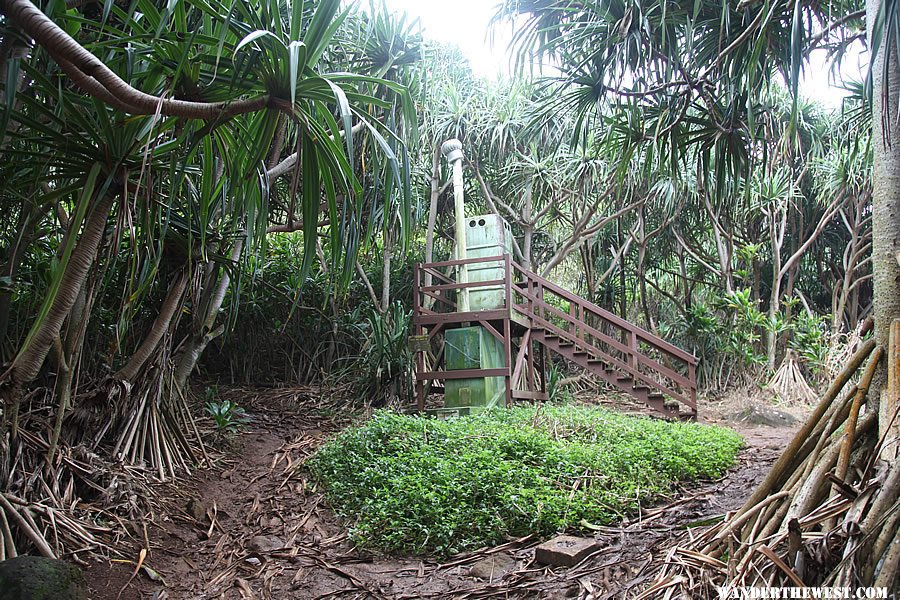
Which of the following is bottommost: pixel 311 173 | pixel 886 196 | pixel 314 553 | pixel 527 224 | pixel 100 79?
pixel 314 553

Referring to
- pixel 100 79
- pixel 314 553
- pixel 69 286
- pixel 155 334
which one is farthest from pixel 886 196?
pixel 155 334

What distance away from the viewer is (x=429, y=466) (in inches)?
172

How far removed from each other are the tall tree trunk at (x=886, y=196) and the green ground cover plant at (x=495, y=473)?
1.92 m

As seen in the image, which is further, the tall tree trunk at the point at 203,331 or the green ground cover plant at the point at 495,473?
the tall tree trunk at the point at 203,331

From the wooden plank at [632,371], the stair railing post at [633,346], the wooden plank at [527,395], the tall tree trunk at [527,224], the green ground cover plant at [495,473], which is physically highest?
the tall tree trunk at [527,224]

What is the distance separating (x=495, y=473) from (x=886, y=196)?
257 centimetres

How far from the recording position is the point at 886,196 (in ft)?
8.07

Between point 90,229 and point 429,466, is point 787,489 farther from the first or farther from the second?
point 90,229

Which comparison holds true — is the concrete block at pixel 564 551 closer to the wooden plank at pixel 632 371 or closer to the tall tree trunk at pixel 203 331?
the tall tree trunk at pixel 203 331

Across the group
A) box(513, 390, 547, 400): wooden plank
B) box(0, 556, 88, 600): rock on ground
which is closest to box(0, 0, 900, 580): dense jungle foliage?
box(0, 556, 88, 600): rock on ground

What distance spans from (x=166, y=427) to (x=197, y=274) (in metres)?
1.14

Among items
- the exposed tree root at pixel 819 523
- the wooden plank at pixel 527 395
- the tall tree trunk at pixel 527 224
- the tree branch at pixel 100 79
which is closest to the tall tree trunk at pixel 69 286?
the tree branch at pixel 100 79

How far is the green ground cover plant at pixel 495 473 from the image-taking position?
145 inches

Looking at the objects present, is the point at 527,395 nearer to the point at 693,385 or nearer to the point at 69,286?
the point at 693,385
